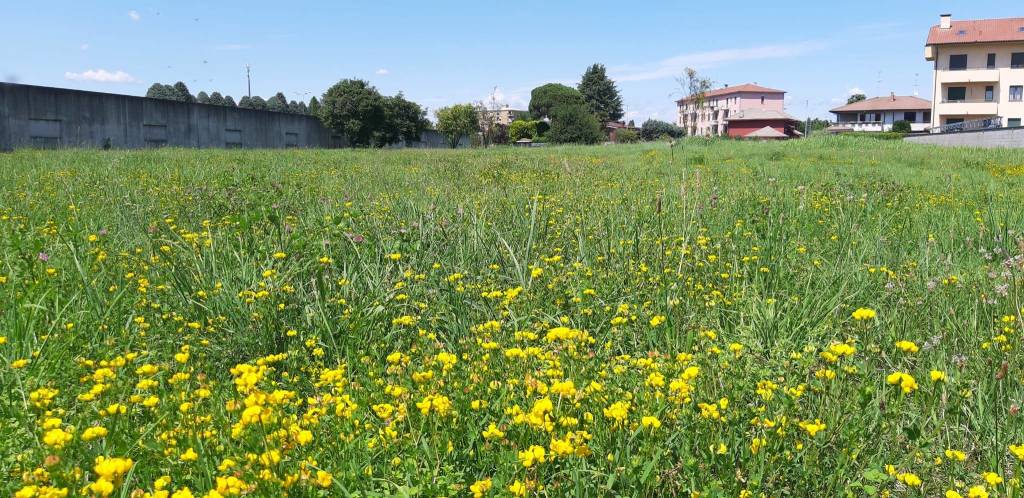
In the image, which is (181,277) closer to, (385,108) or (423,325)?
(423,325)

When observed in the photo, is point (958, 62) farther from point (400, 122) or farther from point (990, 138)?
point (400, 122)

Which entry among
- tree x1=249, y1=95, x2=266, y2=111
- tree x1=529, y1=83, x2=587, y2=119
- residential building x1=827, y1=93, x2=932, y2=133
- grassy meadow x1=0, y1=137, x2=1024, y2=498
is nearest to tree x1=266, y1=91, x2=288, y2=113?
tree x1=249, y1=95, x2=266, y2=111

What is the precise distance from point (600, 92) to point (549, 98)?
8.26 meters

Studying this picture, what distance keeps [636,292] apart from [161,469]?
2.22 metres

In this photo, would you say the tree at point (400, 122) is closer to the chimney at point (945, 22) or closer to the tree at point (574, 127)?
the tree at point (574, 127)

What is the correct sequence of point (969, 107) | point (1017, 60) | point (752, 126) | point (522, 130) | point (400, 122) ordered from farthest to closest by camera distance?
point (752, 126) < point (522, 130) < point (969, 107) < point (1017, 60) < point (400, 122)

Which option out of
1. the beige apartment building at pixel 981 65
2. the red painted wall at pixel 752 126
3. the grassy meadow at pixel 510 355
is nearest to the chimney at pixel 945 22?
the beige apartment building at pixel 981 65

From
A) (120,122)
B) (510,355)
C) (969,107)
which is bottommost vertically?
(510,355)

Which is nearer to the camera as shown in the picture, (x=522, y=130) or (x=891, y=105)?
(x=522, y=130)

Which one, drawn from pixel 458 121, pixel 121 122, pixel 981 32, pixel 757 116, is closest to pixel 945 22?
pixel 981 32

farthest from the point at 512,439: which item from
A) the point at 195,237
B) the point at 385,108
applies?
the point at 385,108

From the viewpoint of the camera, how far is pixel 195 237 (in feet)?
12.7

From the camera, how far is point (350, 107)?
4753cm

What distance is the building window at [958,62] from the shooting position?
55.5 meters
